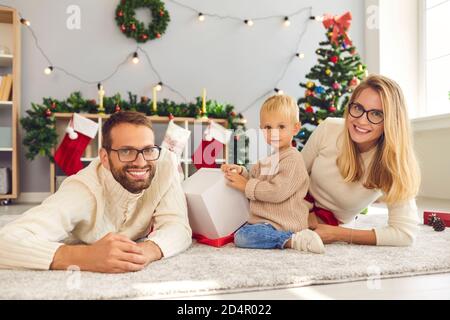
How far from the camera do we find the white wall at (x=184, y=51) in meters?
3.95

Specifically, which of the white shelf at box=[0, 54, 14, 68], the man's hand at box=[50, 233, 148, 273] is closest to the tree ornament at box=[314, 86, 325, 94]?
the man's hand at box=[50, 233, 148, 273]

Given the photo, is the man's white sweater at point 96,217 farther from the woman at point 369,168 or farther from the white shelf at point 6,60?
the white shelf at point 6,60

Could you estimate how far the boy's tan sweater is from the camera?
5.34 ft

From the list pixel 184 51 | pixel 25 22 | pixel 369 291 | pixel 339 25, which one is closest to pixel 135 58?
pixel 184 51

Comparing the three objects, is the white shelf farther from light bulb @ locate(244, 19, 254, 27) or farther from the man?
the man

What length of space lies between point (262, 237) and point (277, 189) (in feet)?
0.62

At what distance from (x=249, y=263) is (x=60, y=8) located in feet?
11.7

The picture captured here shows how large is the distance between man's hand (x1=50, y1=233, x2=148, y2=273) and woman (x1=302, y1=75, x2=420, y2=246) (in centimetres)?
76

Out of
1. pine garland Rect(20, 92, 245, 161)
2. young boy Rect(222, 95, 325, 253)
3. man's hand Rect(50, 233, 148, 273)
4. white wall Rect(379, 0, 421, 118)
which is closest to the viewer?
man's hand Rect(50, 233, 148, 273)

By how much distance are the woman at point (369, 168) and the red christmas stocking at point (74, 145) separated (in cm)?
238

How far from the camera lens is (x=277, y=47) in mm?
4531

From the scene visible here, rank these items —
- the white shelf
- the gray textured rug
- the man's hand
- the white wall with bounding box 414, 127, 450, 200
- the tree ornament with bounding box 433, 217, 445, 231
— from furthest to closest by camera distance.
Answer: the white wall with bounding box 414, 127, 450, 200, the white shelf, the tree ornament with bounding box 433, 217, 445, 231, the man's hand, the gray textured rug
